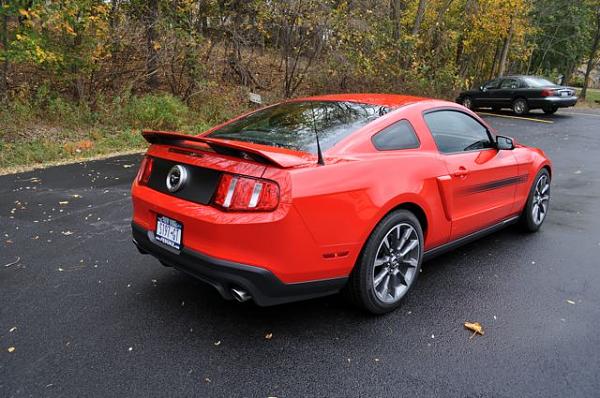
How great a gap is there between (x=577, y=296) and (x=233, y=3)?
1172cm

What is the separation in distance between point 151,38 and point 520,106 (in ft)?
42.9

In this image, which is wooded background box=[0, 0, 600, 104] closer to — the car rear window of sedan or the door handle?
the car rear window of sedan

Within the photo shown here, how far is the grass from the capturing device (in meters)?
8.32

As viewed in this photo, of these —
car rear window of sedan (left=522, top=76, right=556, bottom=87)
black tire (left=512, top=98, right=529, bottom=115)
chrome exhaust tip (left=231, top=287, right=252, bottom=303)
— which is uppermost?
car rear window of sedan (left=522, top=76, right=556, bottom=87)

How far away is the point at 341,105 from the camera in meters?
3.76

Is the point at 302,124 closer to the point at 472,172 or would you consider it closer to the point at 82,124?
the point at 472,172

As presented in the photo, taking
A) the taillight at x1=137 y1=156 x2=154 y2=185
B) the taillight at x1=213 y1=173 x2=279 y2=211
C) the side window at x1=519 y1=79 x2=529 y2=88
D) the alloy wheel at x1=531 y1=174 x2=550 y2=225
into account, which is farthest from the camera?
the side window at x1=519 y1=79 x2=529 y2=88

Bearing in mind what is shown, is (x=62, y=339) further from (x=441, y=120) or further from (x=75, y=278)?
(x=441, y=120)

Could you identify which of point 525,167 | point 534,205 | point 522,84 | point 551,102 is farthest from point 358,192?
point 522,84

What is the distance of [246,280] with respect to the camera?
105 inches

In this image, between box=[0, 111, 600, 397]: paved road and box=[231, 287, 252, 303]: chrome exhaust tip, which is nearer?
box=[0, 111, 600, 397]: paved road

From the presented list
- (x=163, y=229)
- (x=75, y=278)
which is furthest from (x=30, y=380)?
(x=75, y=278)

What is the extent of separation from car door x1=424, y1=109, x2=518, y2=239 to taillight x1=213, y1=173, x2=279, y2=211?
5.27 ft

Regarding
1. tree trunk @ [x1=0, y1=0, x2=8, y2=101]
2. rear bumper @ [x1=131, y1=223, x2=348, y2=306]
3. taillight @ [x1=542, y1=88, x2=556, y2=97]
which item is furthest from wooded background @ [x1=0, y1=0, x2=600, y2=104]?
rear bumper @ [x1=131, y1=223, x2=348, y2=306]
